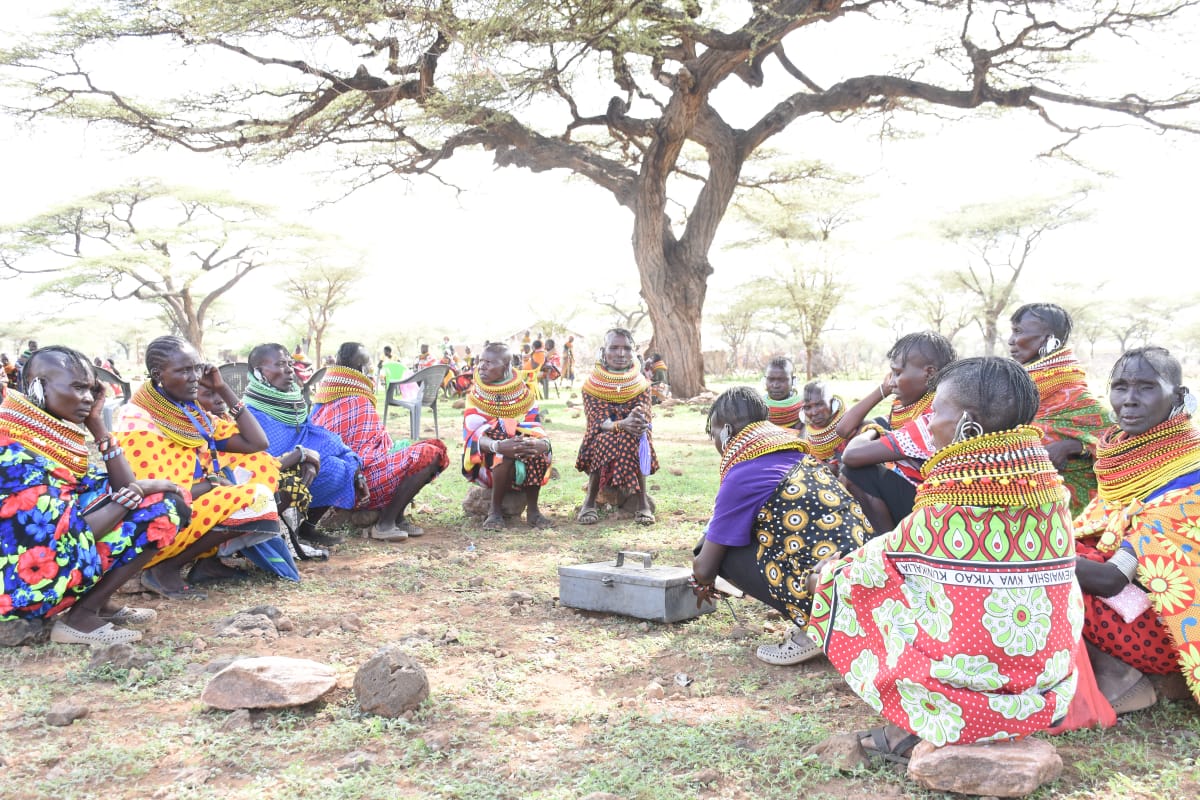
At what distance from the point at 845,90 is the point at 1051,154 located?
165 inches

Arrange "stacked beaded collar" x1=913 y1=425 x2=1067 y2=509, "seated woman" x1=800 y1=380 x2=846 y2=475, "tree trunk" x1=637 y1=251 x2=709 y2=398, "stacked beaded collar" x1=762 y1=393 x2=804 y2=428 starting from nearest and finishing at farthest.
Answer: "stacked beaded collar" x1=913 y1=425 x2=1067 y2=509 → "seated woman" x1=800 y1=380 x2=846 y2=475 → "stacked beaded collar" x1=762 y1=393 x2=804 y2=428 → "tree trunk" x1=637 y1=251 x2=709 y2=398

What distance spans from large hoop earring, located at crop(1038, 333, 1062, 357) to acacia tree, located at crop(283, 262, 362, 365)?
36.3 m

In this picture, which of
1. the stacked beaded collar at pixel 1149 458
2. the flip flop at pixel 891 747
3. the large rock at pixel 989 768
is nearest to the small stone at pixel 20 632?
the flip flop at pixel 891 747

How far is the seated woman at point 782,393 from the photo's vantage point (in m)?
A: 5.80

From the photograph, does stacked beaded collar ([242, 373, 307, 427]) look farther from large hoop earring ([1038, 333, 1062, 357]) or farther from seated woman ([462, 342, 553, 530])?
large hoop earring ([1038, 333, 1062, 357])

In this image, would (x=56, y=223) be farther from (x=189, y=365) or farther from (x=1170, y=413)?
(x=1170, y=413)

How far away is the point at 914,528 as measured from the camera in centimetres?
251

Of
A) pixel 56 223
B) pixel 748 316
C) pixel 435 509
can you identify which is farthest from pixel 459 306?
pixel 435 509

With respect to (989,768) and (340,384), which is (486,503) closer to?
(340,384)

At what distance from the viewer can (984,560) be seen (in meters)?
2.40

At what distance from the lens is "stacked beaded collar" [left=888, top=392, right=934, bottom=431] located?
414 cm

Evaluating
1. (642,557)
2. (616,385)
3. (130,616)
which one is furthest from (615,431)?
(130,616)

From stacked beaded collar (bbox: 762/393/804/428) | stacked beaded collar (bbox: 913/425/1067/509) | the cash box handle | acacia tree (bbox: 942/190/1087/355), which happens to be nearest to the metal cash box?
the cash box handle

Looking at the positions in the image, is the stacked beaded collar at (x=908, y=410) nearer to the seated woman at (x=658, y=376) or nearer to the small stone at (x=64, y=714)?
the small stone at (x=64, y=714)
